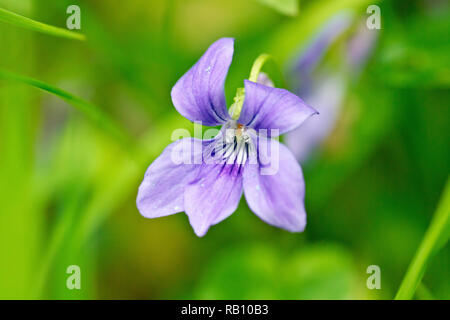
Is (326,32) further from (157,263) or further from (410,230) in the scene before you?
(157,263)

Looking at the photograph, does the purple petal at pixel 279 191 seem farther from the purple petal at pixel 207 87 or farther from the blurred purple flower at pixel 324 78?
the blurred purple flower at pixel 324 78

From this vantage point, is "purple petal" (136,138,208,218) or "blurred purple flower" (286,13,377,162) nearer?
"purple petal" (136,138,208,218)

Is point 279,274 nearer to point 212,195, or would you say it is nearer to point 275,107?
point 212,195

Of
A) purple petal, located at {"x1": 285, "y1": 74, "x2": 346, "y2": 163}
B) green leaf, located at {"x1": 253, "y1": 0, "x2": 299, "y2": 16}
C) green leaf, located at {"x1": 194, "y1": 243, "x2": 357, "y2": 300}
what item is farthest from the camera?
purple petal, located at {"x1": 285, "y1": 74, "x2": 346, "y2": 163}

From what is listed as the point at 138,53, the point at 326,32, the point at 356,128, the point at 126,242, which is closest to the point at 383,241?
the point at 356,128

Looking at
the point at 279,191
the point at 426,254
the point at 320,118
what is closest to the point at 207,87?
the point at 279,191

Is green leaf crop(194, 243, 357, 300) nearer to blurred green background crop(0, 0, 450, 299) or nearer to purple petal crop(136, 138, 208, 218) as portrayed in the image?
blurred green background crop(0, 0, 450, 299)

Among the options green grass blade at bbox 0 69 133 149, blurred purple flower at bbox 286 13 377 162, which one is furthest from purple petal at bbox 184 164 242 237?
blurred purple flower at bbox 286 13 377 162
